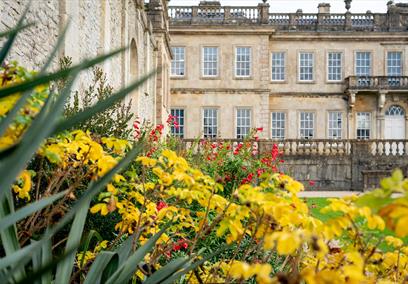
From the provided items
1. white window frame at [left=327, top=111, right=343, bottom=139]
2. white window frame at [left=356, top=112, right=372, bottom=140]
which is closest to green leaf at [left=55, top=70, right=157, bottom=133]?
white window frame at [left=327, top=111, right=343, bottom=139]

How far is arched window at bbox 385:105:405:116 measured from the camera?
92.2 ft

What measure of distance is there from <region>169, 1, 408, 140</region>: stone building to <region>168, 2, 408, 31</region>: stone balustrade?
53 mm

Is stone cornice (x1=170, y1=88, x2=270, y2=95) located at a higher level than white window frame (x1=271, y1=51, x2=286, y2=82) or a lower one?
lower

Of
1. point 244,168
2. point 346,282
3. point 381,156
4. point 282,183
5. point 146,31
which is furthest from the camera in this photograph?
point 381,156

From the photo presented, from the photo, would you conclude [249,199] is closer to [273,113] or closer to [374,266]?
[374,266]

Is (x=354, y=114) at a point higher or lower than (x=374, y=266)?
higher

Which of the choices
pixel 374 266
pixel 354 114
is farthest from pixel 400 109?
pixel 374 266

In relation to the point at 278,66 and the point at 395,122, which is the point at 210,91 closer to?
the point at 278,66

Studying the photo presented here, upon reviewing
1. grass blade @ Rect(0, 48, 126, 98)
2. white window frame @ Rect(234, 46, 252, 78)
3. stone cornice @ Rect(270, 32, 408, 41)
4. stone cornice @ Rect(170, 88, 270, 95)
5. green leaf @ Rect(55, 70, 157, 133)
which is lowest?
green leaf @ Rect(55, 70, 157, 133)

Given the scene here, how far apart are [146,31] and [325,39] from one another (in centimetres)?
1443

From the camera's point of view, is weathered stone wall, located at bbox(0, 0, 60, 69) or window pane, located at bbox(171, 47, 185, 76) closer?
weathered stone wall, located at bbox(0, 0, 60, 69)

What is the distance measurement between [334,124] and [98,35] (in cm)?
2033

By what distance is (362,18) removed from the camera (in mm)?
28859

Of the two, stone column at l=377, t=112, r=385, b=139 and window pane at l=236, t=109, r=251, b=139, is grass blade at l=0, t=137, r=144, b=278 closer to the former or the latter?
window pane at l=236, t=109, r=251, b=139
